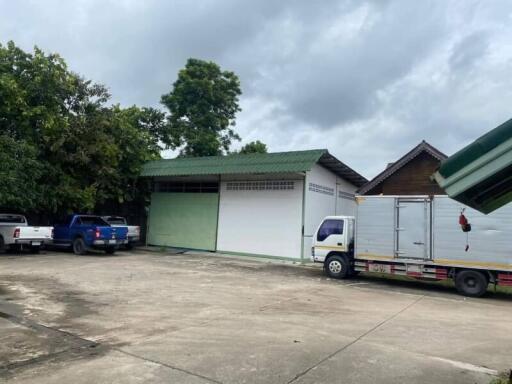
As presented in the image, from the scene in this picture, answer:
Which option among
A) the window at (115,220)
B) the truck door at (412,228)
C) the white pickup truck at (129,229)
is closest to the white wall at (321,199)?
the truck door at (412,228)

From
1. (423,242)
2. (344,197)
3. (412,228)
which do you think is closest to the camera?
(423,242)

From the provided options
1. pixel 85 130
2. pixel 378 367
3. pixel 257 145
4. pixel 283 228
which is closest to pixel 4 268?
pixel 85 130

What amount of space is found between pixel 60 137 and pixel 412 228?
1710 cm

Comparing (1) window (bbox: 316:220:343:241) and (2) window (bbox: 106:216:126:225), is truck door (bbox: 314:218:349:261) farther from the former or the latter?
(2) window (bbox: 106:216:126:225)

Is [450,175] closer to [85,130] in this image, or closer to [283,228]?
[283,228]

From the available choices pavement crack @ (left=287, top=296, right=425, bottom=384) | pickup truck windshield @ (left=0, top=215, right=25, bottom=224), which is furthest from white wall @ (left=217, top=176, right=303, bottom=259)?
pavement crack @ (left=287, top=296, right=425, bottom=384)

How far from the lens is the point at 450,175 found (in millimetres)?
3486

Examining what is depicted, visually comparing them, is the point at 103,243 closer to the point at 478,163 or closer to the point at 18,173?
the point at 18,173

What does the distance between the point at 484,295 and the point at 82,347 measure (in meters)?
11.4

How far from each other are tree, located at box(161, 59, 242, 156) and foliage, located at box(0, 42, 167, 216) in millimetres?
10153

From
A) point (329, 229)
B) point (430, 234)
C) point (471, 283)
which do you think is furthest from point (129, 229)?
point (471, 283)

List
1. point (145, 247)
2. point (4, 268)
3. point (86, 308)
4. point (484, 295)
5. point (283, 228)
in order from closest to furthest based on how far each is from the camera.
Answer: point (86, 308), point (484, 295), point (4, 268), point (283, 228), point (145, 247)

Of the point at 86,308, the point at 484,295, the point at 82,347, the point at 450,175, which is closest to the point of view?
the point at 450,175

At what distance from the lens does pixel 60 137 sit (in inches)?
864
